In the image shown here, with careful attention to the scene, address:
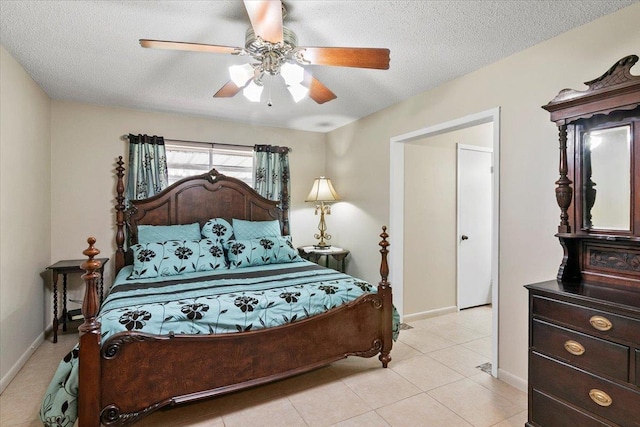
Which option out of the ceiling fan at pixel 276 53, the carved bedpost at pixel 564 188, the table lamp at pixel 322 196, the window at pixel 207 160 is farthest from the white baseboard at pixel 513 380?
the window at pixel 207 160

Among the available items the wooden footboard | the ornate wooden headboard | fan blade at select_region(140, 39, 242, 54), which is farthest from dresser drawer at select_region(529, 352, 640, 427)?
the ornate wooden headboard

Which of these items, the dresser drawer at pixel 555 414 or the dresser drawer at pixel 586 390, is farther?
the dresser drawer at pixel 555 414

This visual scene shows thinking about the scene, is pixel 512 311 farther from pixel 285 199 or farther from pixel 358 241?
pixel 285 199

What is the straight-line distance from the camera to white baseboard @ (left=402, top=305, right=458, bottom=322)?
3940mm

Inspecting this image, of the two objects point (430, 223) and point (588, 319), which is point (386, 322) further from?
point (430, 223)

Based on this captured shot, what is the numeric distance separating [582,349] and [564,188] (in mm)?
918

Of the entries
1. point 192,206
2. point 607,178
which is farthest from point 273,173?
point 607,178

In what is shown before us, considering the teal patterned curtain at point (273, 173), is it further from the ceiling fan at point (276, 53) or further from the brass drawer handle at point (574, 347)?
the brass drawer handle at point (574, 347)

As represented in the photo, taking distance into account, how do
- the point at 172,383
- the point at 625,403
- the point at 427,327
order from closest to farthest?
the point at 625,403 < the point at 172,383 < the point at 427,327

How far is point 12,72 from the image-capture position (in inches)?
103

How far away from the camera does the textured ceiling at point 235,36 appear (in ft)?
6.49

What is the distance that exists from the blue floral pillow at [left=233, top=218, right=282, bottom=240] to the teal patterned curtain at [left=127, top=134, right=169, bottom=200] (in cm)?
100

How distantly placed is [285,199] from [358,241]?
1.14m

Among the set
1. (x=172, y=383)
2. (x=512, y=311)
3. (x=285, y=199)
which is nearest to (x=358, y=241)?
(x=285, y=199)
